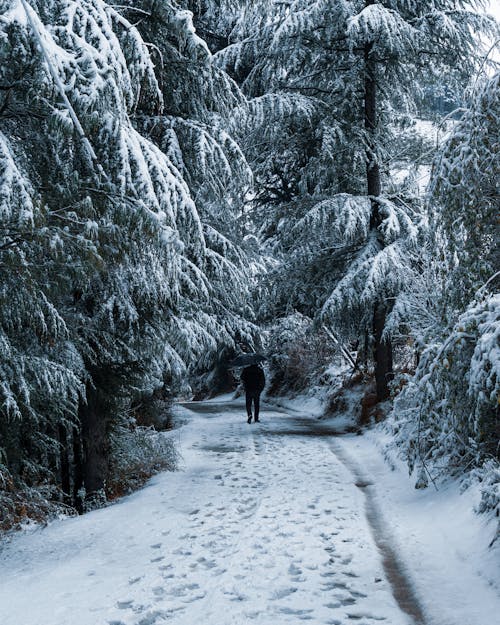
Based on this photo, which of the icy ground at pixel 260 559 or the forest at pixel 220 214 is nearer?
the icy ground at pixel 260 559

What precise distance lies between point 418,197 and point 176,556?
11067 millimetres

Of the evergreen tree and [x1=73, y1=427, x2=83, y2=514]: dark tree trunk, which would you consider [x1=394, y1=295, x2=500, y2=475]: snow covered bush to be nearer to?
[x1=73, y1=427, x2=83, y2=514]: dark tree trunk

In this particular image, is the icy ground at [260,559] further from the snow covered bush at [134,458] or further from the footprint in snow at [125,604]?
the snow covered bush at [134,458]

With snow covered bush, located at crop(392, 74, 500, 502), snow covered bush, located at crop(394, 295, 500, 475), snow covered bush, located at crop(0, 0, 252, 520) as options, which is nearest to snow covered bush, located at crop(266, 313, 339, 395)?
snow covered bush, located at crop(0, 0, 252, 520)

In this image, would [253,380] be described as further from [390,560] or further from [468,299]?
[390,560]

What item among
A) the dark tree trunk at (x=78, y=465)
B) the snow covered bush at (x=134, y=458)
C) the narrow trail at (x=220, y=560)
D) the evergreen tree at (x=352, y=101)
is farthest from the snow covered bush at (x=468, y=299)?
the evergreen tree at (x=352, y=101)

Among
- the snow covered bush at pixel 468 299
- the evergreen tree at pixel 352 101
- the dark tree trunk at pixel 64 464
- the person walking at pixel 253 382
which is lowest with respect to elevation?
the dark tree trunk at pixel 64 464

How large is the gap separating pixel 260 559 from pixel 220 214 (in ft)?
24.0

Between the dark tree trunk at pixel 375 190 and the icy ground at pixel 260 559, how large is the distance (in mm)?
5735

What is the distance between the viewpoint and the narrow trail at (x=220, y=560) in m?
4.04

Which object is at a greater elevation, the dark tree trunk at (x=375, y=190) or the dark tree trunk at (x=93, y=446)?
the dark tree trunk at (x=375, y=190)

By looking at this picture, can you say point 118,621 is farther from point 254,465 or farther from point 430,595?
point 254,465

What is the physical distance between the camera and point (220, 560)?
502cm

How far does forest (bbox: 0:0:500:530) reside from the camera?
17.6ft
